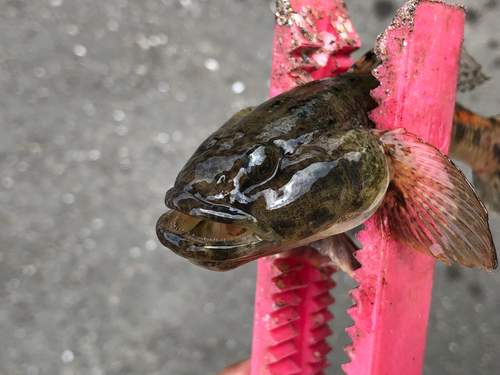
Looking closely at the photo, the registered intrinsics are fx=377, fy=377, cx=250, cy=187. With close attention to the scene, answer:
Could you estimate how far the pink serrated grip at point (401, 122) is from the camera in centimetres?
59

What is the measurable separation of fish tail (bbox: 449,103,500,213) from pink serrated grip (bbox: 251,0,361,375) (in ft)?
1.17

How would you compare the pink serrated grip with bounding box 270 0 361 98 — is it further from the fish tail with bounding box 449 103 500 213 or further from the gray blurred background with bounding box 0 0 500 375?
the gray blurred background with bounding box 0 0 500 375

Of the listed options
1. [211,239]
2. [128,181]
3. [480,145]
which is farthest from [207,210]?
[128,181]

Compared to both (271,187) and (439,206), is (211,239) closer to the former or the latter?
(271,187)

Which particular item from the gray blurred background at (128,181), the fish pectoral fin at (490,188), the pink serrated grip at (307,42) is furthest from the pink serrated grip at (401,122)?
the gray blurred background at (128,181)

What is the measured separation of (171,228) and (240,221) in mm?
94

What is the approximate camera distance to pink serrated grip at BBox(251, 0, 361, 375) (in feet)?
2.36

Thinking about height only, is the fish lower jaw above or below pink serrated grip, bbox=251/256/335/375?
above

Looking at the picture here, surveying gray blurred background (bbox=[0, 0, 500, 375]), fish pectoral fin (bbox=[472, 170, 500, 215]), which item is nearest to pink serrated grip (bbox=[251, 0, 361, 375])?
fish pectoral fin (bbox=[472, 170, 500, 215])

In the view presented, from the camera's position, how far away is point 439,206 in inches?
22.4

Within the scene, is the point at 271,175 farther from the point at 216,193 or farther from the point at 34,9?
the point at 34,9

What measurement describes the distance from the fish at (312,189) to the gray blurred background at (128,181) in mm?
895

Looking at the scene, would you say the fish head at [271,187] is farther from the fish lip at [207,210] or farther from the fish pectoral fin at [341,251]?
the fish pectoral fin at [341,251]

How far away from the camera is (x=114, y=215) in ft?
4.74
